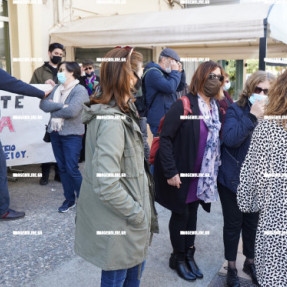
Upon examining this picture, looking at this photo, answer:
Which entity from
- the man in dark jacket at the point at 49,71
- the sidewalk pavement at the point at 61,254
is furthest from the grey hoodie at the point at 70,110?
the man in dark jacket at the point at 49,71

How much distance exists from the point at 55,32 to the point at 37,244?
5005 millimetres

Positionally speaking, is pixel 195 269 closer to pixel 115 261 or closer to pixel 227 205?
pixel 227 205

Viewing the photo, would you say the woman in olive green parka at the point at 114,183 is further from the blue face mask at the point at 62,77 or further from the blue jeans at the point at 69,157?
the blue face mask at the point at 62,77

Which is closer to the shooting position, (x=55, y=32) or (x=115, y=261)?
(x=115, y=261)

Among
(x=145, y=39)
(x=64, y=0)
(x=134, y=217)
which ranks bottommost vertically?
(x=134, y=217)

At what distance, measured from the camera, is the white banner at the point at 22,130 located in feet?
16.7

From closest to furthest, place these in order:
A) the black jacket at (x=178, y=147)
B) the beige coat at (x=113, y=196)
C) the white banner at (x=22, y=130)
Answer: the beige coat at (x=113, y=196), the black jacket at (x=178, y=147), the white banner at (x=22, y=130)

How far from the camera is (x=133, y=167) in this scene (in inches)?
75.2

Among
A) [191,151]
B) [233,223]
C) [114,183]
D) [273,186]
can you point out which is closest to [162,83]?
[191,151]

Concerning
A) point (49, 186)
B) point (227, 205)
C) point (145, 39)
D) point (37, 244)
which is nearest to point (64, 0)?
point (145, 39)

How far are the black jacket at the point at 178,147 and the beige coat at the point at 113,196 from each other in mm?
779

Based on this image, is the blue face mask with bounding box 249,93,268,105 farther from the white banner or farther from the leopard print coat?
the white banner

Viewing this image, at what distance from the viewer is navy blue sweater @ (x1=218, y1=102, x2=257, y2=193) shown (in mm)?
2676

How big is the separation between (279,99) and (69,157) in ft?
8.94
